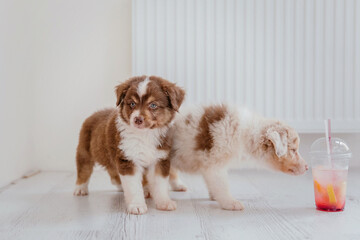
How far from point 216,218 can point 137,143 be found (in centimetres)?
51

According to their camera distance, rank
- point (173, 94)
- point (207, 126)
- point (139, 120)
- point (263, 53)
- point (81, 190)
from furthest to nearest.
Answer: point (263, 53), point (81, 190), point (207, 126), point (173, 94), point (139, 120)

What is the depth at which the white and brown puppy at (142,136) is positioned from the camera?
196cm

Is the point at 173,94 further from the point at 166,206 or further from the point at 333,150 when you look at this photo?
the point at 333,150

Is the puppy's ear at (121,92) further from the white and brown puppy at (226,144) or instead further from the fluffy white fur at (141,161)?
the white and brown puppy at (226,144)

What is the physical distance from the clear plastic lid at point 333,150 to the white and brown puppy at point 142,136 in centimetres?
70

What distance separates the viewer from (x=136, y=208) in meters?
1.96

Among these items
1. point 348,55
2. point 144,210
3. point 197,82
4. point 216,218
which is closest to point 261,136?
point 216,218

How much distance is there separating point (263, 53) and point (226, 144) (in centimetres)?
127

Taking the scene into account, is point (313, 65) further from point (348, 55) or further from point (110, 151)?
point (110, 151)

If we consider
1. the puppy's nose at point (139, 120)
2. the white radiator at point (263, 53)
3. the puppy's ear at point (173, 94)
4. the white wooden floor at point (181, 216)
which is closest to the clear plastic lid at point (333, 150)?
the white wooden floor at point (181, 216)

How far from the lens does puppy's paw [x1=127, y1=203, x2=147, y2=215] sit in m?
1.95

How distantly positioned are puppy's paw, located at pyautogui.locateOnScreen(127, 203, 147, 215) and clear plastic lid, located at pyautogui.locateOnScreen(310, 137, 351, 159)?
2.76ft

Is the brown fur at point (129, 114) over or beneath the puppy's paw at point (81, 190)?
over

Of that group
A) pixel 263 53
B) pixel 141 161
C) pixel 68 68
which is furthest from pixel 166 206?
pixel 68 68
